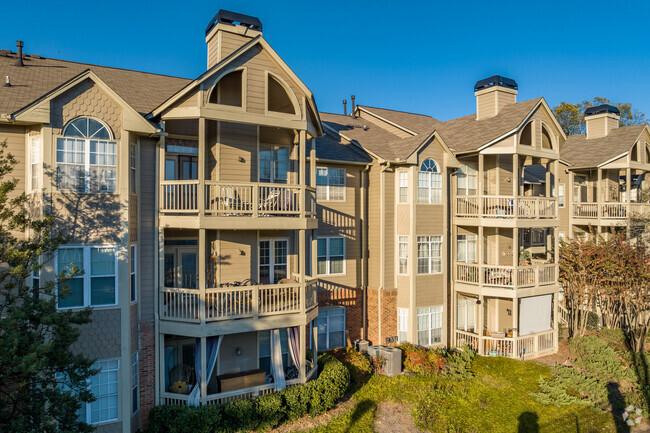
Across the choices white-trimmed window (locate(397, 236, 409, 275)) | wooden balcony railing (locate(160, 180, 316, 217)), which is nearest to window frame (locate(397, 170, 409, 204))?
white-trimmed window (locate(397, 236, 409, 275))

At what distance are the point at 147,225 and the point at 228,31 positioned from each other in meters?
7.52

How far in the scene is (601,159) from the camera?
87.2 ft

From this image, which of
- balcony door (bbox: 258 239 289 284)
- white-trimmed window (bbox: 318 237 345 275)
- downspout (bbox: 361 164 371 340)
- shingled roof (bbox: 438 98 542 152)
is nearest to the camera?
balcony door (bbox: 258 239 289 284)

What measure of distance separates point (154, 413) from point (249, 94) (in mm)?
10379

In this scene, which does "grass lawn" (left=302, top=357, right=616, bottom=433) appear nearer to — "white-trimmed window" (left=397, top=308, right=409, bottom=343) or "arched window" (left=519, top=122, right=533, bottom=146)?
"white-trimmed window" (left=397, top=308, right=409, bottom=343)

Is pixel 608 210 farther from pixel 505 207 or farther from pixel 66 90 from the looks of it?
pixel 66 90

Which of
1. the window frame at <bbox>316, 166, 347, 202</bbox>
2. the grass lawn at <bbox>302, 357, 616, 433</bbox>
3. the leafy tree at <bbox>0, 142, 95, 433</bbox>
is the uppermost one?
the window frame at <bbox>316, 166, 347, 202</bbox>

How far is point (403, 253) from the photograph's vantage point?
19891 millimetres

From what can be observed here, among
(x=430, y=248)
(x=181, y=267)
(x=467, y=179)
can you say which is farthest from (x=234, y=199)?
(x=467, y=179)

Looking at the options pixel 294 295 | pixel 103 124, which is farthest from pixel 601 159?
pixel 103 124

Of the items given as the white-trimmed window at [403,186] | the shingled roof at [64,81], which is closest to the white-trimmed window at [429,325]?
the white-trimmed window at [403,186]

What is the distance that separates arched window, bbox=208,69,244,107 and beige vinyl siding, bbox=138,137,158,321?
8.70 ft

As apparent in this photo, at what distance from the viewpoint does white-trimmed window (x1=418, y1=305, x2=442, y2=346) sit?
2011cm

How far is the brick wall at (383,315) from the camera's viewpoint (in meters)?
19.6
